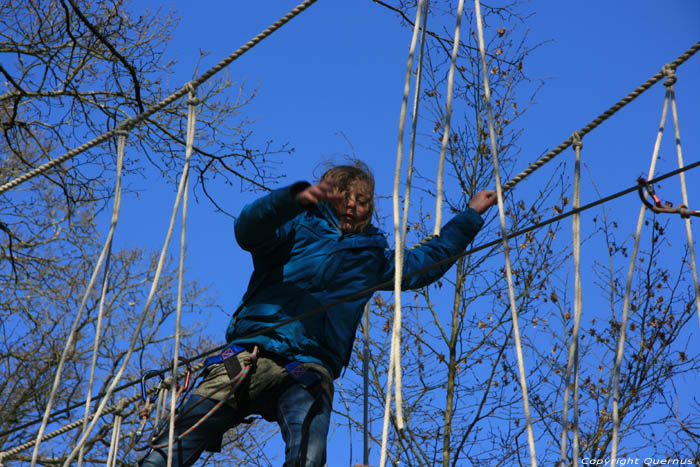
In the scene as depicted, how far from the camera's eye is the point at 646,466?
6113 mm

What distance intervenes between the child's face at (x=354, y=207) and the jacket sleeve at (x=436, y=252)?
14cm

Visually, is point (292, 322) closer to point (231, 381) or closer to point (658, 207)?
point (231, 381)

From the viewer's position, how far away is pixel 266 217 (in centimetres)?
269

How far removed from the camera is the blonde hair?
3.04 m

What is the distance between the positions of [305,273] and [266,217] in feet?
0.84

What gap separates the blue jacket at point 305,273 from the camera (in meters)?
2.73

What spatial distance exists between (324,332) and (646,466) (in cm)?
409

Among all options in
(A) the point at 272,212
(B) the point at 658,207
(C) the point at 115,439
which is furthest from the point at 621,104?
(C) the point at 115,439

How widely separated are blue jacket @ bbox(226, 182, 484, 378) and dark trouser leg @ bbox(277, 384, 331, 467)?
0.13m

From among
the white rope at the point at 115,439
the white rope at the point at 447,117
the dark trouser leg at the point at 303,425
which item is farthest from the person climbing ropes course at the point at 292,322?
the white rope at the point at 447,117

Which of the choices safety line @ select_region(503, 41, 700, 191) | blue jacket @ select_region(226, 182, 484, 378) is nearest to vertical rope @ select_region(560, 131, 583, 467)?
safety line @ select_region(503, 41, 700, 191)

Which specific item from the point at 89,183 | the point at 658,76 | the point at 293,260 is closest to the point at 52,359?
the point at 89,183

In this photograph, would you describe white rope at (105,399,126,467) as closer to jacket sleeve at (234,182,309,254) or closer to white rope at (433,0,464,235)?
jacket sleeve at (234,182,309,254)

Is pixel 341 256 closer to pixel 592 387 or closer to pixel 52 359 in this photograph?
pixel 592 387
